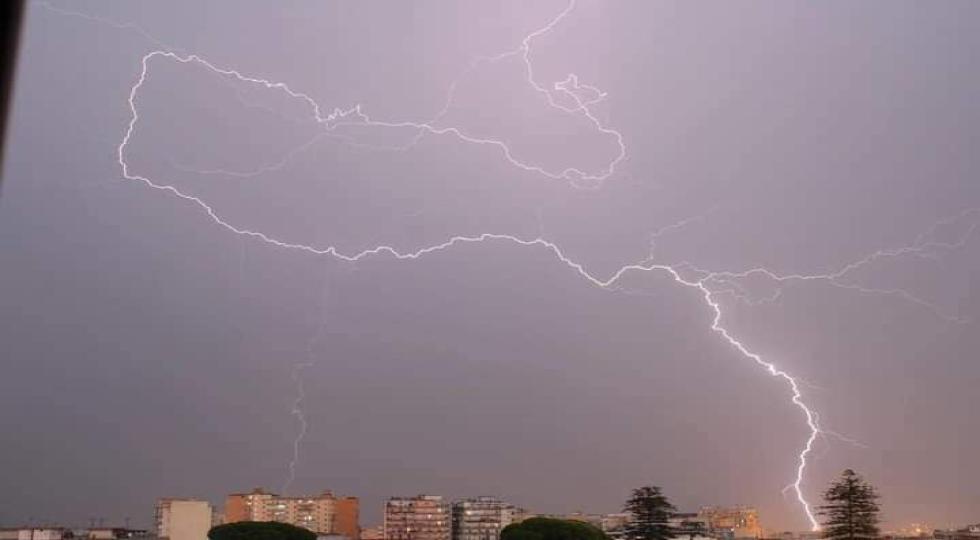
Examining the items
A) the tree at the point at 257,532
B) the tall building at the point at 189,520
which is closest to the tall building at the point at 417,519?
the tall building at the point at 189,520

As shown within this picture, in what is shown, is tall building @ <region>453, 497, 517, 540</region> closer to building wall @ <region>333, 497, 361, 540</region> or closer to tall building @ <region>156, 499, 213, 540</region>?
building wall @ <region>333, 497, 361, 540</region>

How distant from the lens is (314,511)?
59469 millimetres

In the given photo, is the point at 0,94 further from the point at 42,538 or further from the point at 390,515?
the point at 390,515

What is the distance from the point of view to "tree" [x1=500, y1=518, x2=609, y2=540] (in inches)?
1117

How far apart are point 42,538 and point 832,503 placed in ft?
79.5

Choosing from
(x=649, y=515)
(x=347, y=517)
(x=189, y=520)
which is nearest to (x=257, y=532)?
(x=189, y=520)

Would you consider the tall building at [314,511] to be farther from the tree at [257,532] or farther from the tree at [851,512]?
the tree at [851,512]

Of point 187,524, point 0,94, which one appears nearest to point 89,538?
point 187,524

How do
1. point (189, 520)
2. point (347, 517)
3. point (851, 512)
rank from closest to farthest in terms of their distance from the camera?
point (851, 512), point (189, 520), point (347, 517)

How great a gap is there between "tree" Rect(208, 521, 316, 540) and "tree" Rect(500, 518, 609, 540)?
Answer: 742 cm

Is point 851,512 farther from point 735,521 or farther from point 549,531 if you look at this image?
point 735,521

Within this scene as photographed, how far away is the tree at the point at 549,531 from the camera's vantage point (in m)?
28.4

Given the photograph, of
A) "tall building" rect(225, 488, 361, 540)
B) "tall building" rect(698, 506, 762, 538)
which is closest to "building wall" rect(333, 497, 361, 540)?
"tall building" rect(225, 488, 361, 540)

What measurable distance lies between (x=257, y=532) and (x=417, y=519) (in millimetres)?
32003
